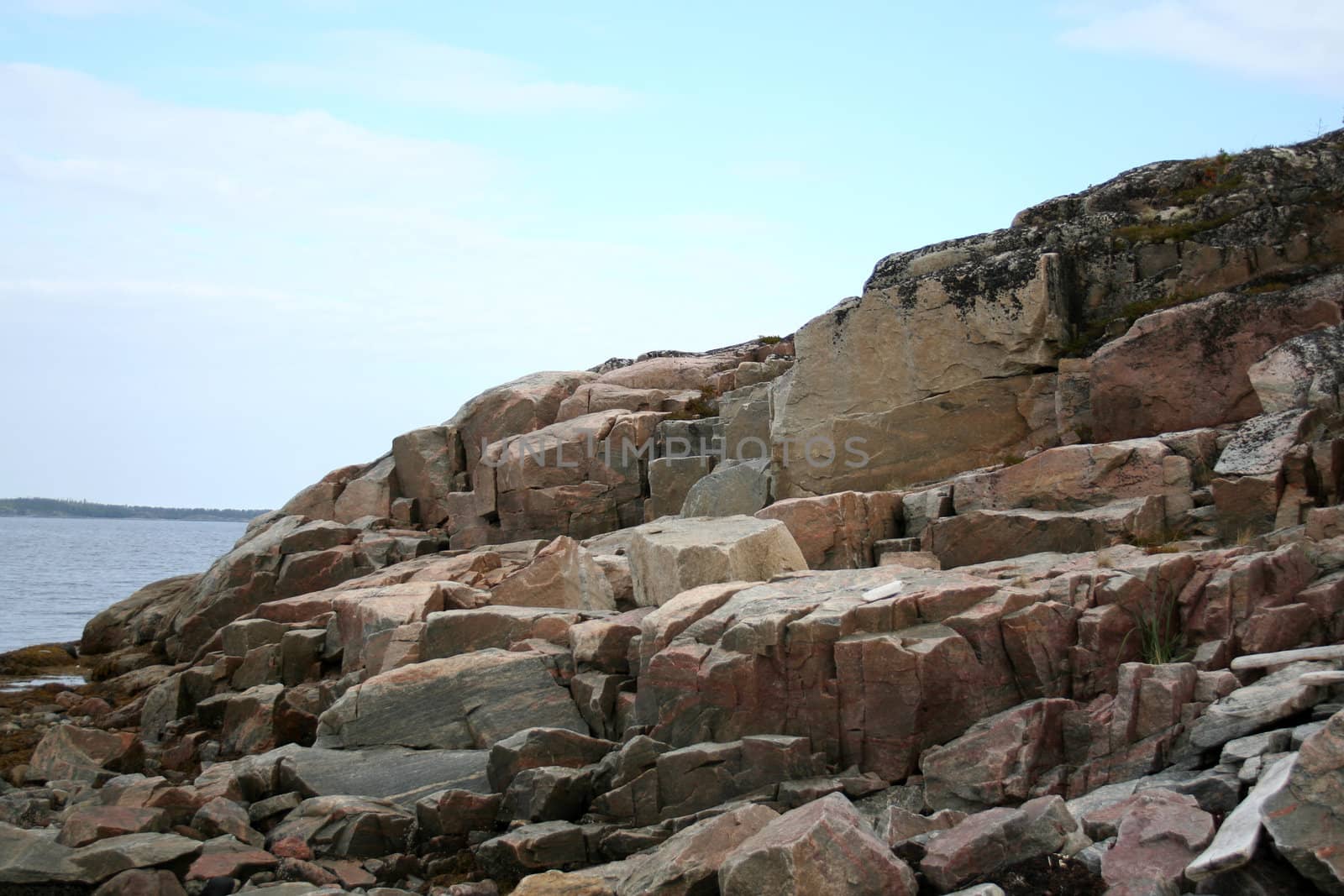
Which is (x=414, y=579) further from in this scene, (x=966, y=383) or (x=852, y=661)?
(x=852, y=661)

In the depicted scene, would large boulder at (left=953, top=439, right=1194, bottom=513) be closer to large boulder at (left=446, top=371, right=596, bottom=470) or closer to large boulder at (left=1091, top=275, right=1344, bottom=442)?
large boulder at (left=1091, top=275, right=1344, bottom=442)

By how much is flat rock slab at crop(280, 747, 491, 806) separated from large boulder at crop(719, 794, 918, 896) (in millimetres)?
A: 4713

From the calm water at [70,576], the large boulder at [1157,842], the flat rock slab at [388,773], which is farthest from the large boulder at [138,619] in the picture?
the large boulder at [1157,842]

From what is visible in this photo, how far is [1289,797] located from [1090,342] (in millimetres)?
11500

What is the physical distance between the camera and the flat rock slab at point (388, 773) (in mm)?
12258

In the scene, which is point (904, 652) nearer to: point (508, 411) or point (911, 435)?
point (911, 435)

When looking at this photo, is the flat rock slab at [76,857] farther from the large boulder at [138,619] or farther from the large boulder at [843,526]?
the large boulder at [138,619]

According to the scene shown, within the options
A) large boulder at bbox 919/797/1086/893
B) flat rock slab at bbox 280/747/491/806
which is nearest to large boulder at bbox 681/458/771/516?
flat rock slab at bbox 280/747/491/806

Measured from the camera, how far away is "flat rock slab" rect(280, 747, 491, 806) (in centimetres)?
1226

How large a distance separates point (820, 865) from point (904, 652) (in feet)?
9.47

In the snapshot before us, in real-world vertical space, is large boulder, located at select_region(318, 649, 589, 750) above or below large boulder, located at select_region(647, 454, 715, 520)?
below

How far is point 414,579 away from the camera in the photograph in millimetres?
19344

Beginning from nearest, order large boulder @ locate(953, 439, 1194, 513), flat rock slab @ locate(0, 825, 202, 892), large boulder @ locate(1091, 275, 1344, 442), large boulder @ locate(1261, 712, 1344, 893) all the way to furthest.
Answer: large boulder @ locate(1261, 712, 1344, 893) → flat rock slab @ locate(0, 825, 202, 892) → large boulder @ locate(953, 439, 1194, 513) → large boulder @ locate(1091, 275, 1344, 442)

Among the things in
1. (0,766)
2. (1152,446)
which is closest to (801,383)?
(1152,446)
